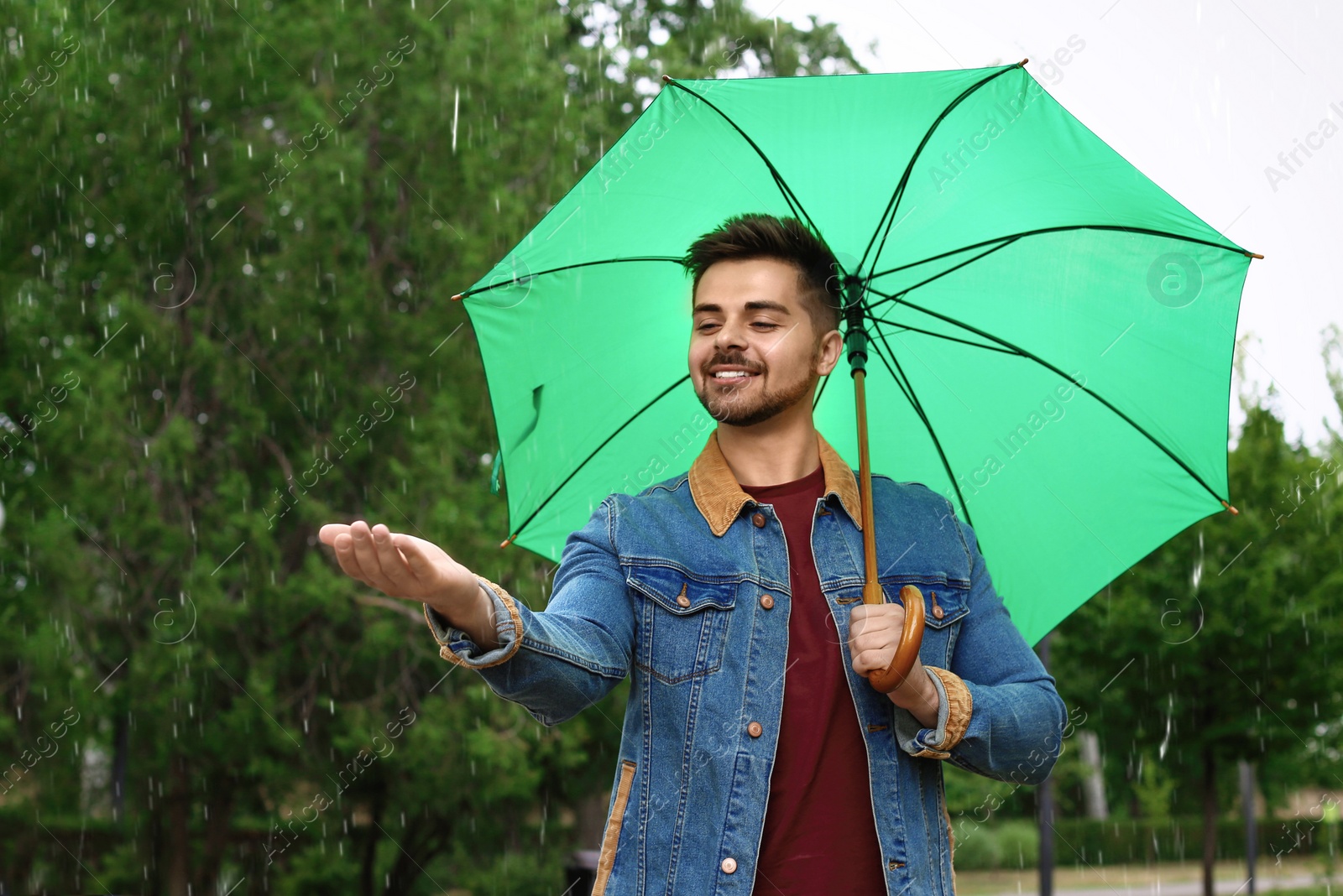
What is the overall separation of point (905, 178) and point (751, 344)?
0.68 m

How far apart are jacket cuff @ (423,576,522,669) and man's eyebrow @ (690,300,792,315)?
92 cm

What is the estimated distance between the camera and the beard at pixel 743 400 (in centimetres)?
274

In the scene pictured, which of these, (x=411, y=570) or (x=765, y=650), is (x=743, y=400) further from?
(x=411, y=570)

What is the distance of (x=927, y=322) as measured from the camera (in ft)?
11.1

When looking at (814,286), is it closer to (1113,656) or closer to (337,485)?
(337,485)

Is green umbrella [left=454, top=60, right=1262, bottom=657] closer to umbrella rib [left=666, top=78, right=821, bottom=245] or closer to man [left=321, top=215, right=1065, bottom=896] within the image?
umbrella rib [left=666, top=78, right=821, bottom=245]

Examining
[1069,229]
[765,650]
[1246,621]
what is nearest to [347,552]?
[765,650]

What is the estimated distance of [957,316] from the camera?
3.36 metres

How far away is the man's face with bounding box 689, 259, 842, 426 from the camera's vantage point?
2752 millimetres

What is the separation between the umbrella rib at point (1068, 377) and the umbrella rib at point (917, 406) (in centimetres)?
14

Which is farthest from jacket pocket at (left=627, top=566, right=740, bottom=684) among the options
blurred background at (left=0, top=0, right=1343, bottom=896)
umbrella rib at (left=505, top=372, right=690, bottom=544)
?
blurred background at (left=0, top=0, right=1343, bottom=896)

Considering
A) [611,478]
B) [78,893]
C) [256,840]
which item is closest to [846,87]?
[611,478]

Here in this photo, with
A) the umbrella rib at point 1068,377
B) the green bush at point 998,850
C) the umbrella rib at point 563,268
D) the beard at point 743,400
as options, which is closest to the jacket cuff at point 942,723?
the beard at point 743,400

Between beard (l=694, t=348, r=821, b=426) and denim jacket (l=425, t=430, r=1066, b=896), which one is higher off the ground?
beard (l=694, t=348, r=821, b=426)
